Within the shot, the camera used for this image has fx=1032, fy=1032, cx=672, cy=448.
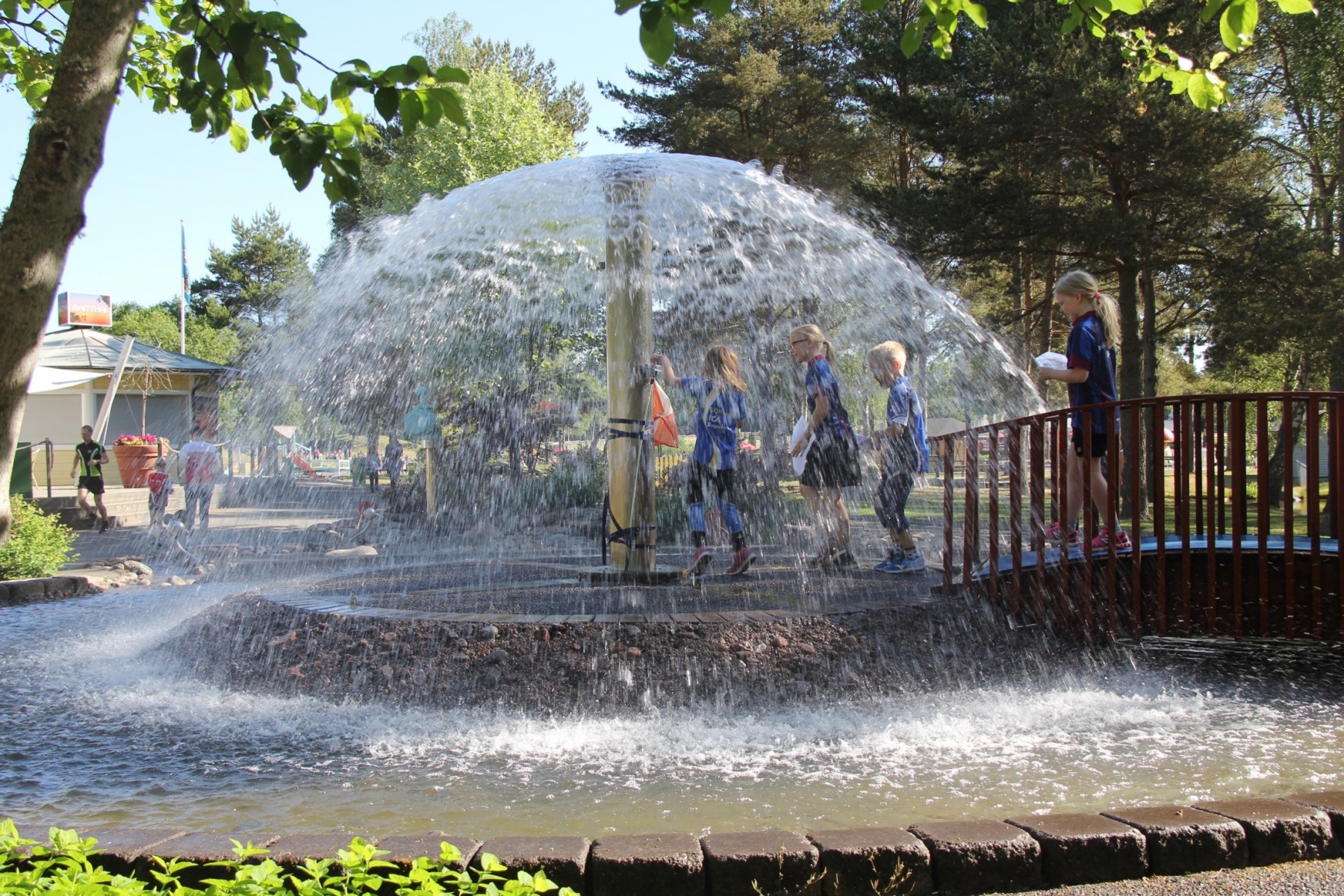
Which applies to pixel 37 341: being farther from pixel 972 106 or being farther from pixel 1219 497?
pixel 972 106

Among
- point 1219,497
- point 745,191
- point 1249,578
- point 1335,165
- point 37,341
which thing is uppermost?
point 1335,165

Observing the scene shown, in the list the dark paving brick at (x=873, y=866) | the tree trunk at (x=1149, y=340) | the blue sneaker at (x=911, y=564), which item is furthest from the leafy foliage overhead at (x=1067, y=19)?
the tree trunk at (x=1149, y=340)

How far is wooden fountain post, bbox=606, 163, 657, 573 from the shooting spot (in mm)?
6551

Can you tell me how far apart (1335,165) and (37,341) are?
23.0 meters

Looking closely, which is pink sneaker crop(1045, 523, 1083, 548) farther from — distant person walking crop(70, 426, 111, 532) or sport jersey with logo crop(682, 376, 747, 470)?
distant person walking crop(70, 426, 111, 532)

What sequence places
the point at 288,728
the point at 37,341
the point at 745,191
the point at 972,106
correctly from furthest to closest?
the point at 972,106, the point at 745,191, the point at 288,728, the point at 37,341

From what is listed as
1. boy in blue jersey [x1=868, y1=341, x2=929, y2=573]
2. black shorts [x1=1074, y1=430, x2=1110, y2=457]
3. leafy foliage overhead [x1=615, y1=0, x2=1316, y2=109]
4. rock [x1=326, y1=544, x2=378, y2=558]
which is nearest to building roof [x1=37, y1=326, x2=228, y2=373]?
rock [x1=326, y1=544, x2=378, y2=558]

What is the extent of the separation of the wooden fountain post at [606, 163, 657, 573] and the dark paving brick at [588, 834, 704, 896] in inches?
146

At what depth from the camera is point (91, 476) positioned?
677 inches

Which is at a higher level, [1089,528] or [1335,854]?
[1089,528]

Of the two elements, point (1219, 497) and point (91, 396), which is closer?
point (1219, 497)

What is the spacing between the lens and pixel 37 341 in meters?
2.41

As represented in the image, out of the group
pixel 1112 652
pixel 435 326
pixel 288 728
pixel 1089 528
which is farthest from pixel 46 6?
pixel 435 326

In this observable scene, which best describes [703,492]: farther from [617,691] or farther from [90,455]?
[90,455]
